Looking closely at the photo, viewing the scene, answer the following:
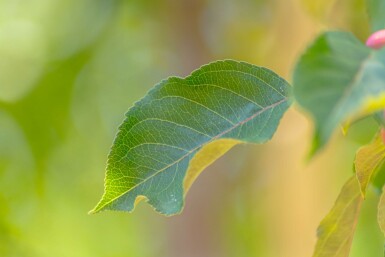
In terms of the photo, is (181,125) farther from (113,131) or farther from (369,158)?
(113,131)

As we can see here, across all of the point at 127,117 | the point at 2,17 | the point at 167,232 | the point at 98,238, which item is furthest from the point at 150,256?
the point at 127,117

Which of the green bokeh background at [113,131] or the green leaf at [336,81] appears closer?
the green leaf at [336,81]

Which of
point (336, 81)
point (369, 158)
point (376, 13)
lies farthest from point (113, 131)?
point (336, 81)

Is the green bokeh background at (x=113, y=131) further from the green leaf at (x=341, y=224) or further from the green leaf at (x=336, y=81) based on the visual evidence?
the green leaf at (x=336, y=81)

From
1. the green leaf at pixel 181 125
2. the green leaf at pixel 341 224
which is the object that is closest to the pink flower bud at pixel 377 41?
the green leaf at pixel 181 125

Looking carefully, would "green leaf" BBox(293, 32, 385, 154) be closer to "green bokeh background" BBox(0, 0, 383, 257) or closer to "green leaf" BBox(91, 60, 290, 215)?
"green leaf" BBox(91, 60, 290, 215)

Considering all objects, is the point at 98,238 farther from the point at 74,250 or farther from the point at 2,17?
the point at 2,17
